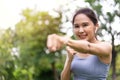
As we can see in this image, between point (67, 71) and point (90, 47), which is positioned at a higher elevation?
point (90, 47)

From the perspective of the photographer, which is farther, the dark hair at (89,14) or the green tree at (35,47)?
the green tree at (35,47)

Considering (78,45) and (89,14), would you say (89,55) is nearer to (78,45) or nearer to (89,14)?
(89,14)

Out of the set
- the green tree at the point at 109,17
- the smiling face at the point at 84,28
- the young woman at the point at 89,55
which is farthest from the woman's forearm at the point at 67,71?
the green tree at the point at 109,17

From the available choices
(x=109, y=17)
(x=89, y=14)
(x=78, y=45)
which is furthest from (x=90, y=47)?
(x=109, y=17)

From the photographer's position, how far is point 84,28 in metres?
2.01

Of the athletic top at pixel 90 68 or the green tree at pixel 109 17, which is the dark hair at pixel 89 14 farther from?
the green tree at pixel 109 17

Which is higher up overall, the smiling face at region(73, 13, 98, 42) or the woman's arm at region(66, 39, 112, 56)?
the smiling face at region(73, 13, 98, 42)

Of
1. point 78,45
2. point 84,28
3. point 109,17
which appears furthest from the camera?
point 109,17

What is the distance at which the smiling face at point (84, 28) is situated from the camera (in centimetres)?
200

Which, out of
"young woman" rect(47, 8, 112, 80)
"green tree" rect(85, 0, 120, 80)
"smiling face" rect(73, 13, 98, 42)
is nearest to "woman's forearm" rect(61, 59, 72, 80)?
"young woman" rect(47, 8, 112, 80)

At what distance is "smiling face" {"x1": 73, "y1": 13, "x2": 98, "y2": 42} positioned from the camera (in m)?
2.00

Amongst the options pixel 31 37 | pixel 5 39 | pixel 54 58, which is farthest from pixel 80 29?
pixel 5 39

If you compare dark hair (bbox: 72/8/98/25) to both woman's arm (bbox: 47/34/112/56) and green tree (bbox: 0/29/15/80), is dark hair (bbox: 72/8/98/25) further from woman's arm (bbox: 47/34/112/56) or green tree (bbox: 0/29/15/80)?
green tree (bbox: 0/29/15/80)

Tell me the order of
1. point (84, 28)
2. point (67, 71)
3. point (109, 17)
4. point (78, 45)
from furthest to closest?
1. point (109, 17)
2. point (67, 71)
3. point (84, 28)
4. point (78, 45)
